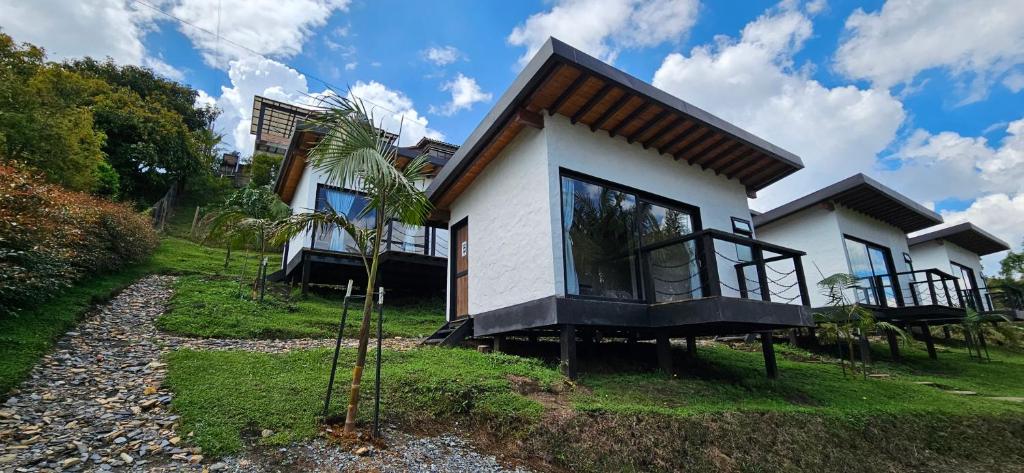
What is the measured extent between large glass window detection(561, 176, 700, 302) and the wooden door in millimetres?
3086

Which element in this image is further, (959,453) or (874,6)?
(874,6)

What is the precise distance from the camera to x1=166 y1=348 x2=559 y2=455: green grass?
3783 millimetres

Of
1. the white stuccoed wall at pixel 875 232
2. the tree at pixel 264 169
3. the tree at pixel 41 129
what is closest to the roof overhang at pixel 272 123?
the tree at pixel 264 169

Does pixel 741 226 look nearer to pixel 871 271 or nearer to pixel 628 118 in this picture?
pixel 628 118

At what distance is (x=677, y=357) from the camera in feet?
26.5

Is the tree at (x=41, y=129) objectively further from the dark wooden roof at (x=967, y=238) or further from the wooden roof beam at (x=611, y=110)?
the dark wooden roof at (x=967, y=238)

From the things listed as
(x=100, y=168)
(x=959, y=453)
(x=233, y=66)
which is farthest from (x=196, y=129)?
(x=959, y=453)

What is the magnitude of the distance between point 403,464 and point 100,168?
2206 centimetres

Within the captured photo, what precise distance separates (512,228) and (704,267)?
312 cm

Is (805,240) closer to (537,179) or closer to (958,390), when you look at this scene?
(958,390)

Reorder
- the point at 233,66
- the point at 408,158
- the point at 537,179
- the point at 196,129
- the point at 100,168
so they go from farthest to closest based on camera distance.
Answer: the point at 196,129, the point at 100,168, the point at 408,158, the point at 233,66, the point at 537,179

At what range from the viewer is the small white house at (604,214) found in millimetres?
6121

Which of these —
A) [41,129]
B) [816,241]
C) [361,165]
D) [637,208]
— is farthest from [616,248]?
[41,129]

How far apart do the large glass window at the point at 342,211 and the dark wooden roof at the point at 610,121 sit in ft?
14.6
